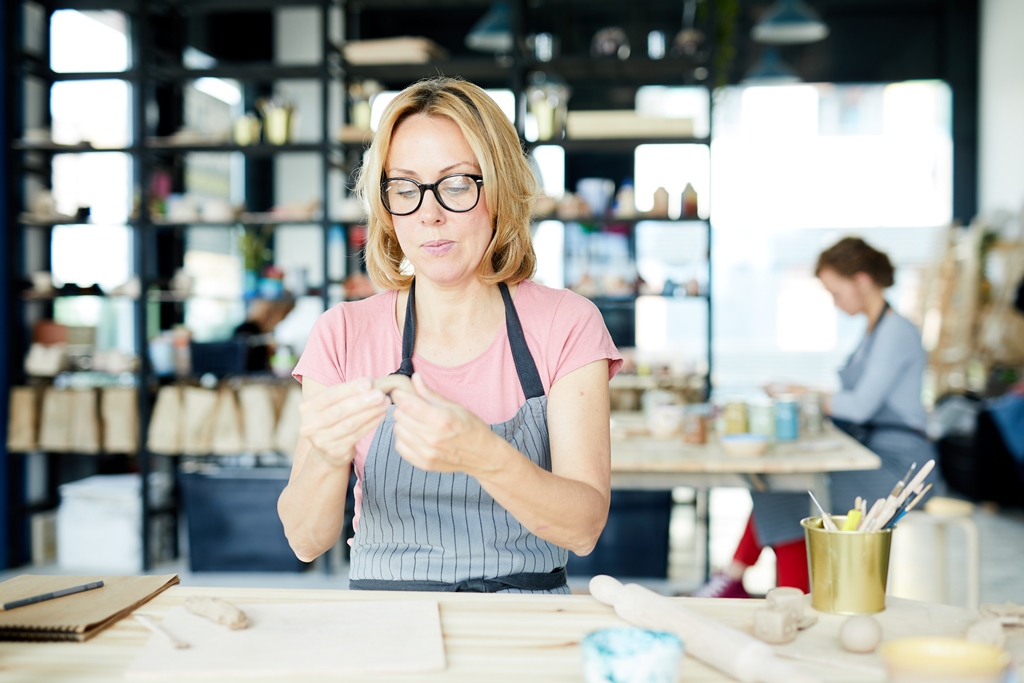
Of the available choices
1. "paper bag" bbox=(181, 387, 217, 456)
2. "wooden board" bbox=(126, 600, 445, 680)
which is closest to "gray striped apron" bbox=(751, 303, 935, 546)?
"wooden board" bbox=(126, 600, 445, 680)

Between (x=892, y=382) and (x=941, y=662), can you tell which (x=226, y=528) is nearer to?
(x=892, y=382)

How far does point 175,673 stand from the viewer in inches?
39.9

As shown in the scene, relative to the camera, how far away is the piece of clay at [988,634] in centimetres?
106

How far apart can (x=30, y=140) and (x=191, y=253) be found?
132 cm

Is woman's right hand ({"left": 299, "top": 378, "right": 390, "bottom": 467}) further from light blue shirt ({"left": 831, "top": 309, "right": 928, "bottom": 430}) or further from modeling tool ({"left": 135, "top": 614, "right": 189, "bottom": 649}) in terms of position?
light blue shirt ({"left": 831, "top": 309, "right": 928, "bottom": 430})

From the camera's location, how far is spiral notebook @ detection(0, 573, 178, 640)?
1148 millimetres

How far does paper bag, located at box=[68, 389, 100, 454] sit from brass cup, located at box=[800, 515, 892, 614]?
3877 mm

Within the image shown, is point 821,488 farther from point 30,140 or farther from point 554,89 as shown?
point 30,140

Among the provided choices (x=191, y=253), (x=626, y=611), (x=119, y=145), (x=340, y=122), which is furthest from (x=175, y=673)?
(x=191, y=253)

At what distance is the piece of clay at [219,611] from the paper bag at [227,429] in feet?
10.5

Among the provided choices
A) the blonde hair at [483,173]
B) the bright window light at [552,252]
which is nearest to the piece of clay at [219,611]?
the blonde hair at [483,173]

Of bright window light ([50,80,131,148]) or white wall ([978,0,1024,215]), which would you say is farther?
white wall ([978,0,1024,215])

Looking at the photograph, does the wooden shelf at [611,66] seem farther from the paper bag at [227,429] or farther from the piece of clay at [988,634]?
the piece of clay at [988,634]

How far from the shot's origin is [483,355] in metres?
1.64
